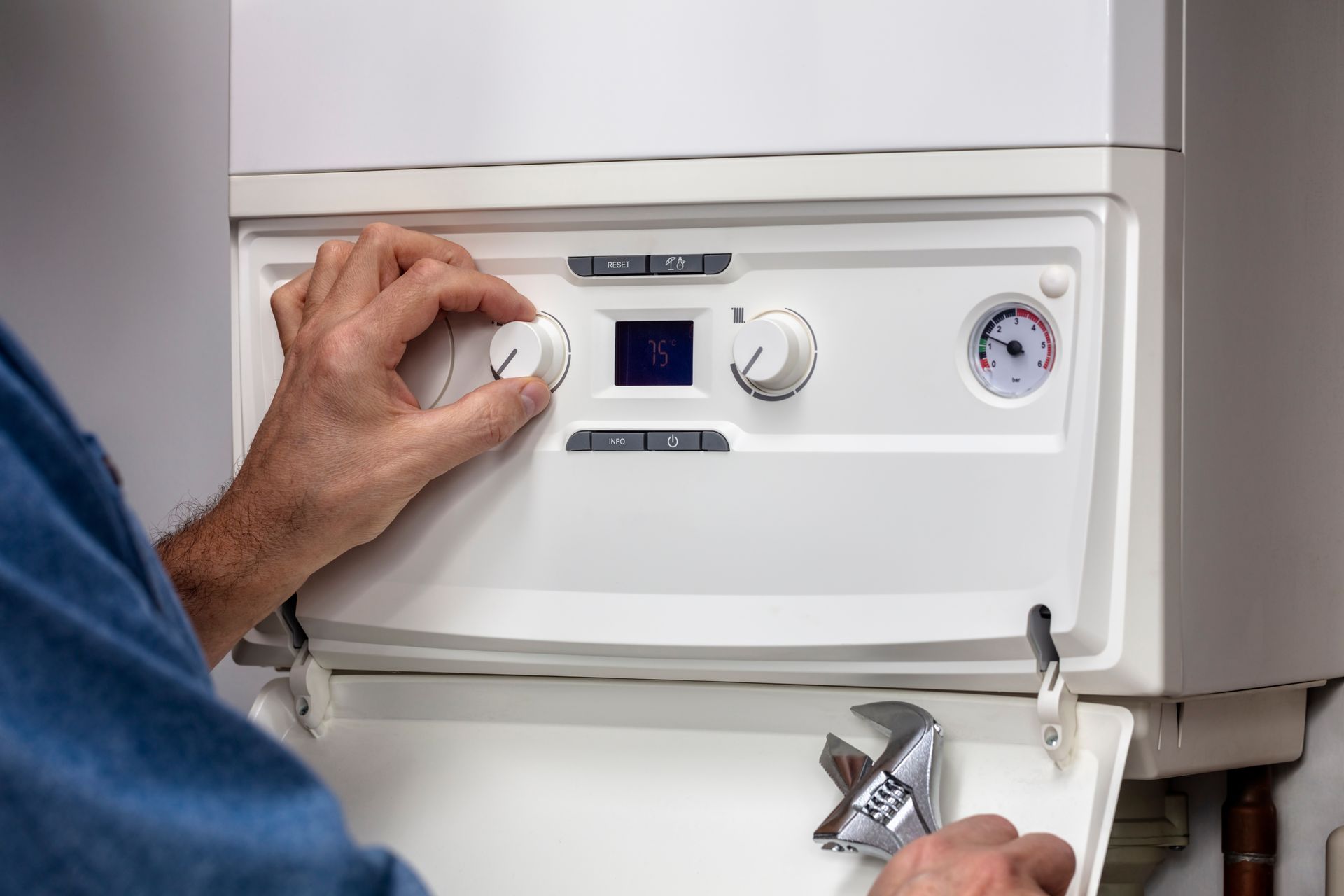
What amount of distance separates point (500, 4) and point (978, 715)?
1.85 ft

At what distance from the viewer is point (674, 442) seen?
28.9 inches

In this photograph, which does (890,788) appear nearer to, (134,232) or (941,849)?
(941,849)

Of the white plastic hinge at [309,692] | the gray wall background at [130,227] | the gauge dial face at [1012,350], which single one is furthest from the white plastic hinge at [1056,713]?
the gray wall background at [130,227]

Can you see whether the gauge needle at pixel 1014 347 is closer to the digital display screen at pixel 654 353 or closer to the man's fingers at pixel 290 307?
the digital display screen at pixel 654 353

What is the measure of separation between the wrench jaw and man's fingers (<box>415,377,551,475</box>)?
295 millimetres

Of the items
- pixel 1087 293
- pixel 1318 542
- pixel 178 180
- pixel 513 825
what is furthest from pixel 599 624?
pixel 178 180

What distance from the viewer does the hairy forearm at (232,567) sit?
738 millimetres

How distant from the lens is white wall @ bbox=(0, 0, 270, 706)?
1154 millimetres

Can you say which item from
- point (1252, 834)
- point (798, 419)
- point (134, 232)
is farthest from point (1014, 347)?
point (134, 232)

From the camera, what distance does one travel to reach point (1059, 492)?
66cm

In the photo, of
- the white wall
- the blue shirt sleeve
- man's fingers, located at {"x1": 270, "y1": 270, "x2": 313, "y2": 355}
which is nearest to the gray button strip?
man's fingers, located at {"x1": 270, "y1": 270, "x2": 313, "y2": 355}

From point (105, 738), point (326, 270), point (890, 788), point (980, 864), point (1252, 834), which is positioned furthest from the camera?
point (1252, 834)

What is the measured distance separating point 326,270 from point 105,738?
0.55 metres

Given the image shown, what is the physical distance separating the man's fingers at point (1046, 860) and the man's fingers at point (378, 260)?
1.65ft
